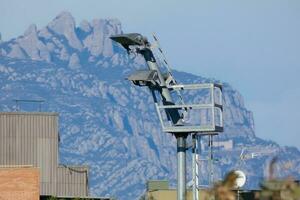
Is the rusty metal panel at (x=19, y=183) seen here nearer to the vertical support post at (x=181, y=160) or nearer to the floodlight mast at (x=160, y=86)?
the floodlight mast at (x=160, y=86)

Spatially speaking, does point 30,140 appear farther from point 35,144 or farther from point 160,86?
point 160,86

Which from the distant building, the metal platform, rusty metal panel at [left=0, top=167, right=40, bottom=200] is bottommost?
rusty metal panel at [left=0, top=167, right=40, bottom=200]

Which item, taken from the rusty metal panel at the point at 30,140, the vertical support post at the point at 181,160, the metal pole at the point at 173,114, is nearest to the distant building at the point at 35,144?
the rusty metal panel at the point at 30,140

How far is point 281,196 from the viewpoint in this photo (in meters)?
10.7

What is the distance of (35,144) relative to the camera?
98812mm

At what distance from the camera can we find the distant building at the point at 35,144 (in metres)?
98.4

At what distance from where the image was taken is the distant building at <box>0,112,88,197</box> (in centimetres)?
9844

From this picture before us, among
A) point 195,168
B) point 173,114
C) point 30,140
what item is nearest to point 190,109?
point 173,114

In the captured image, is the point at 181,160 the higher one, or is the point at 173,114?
the point at 173,114

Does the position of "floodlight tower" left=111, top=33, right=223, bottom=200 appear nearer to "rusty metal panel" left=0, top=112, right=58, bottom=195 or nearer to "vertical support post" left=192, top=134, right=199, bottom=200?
"vertical support post" left=192, top=134, right=199, bottom=200

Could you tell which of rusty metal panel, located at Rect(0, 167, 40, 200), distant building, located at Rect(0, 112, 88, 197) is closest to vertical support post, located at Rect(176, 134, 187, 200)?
rusty metal panel, located at Rect(0, 167, 40, 200)

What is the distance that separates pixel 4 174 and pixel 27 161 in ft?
93.3

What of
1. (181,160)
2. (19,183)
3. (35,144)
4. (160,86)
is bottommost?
(19,183)

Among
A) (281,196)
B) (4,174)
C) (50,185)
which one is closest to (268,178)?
(281,196)
